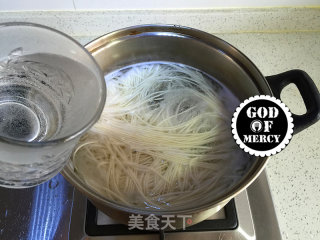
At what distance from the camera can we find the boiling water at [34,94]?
0.75 metres

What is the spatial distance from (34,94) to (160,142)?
31 cm

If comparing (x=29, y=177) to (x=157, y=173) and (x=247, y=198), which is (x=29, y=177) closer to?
(x=157, y=173)

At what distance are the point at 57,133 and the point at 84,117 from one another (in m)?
0.09

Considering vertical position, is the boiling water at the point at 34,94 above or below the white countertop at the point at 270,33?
above

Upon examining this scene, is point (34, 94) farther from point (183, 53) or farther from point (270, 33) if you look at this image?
point (270, 33)

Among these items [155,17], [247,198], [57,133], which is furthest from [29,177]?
[155,17]

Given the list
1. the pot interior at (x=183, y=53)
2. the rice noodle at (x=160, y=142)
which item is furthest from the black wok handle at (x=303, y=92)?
the rice noodle at (x=160, y=142)

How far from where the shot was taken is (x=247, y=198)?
89 centimetres

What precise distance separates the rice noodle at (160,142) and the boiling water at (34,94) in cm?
12

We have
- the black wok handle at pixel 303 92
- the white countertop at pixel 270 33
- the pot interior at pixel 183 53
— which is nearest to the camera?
the black wok handle at pixel 303 92

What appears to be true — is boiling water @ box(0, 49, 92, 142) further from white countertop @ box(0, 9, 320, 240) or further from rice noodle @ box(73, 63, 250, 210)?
white countertop @ box(0, 9, 320, 240)

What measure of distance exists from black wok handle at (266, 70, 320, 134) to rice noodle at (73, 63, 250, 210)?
0.15m

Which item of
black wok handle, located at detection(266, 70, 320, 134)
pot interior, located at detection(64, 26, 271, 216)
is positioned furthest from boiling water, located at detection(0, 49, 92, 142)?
black wok handle, located at detection(266, 70, 320, 134)

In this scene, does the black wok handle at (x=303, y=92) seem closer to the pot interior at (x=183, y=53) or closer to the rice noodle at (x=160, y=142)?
the pot interior at (x=183, y=53)
